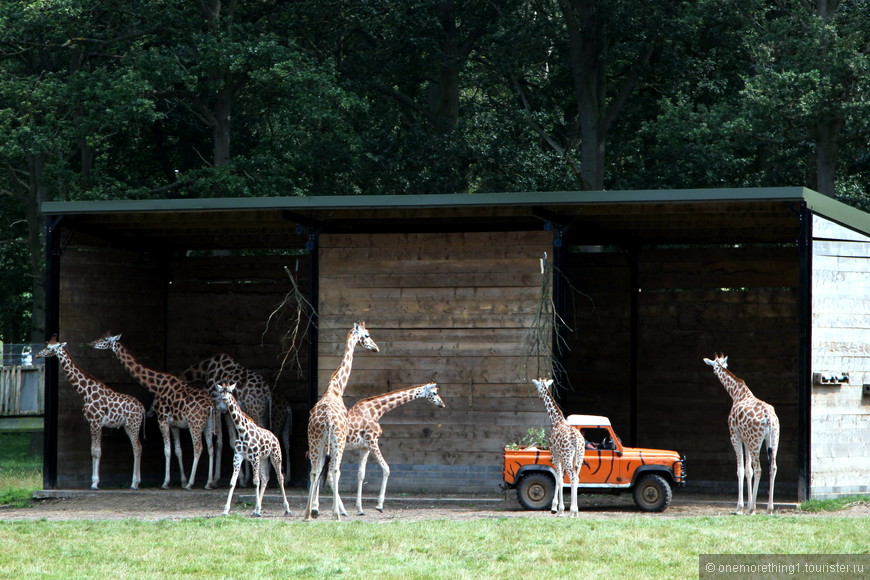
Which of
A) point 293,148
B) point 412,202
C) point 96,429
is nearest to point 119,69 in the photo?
point 293,148

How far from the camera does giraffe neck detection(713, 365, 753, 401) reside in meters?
13.1

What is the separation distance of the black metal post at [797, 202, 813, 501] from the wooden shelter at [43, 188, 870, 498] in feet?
0.08

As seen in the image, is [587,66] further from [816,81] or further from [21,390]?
[21,390]

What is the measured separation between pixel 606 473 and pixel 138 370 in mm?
6363

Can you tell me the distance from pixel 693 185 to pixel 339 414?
12.7 metres

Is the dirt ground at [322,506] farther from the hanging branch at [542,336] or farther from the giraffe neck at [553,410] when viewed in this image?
the hanging branch at [542,336]

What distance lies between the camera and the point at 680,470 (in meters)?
13.2

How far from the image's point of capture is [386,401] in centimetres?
1325

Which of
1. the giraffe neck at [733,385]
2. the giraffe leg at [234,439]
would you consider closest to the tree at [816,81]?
the giraffe neck at [733,385]

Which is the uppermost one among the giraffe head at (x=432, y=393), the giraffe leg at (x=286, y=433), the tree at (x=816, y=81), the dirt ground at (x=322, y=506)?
the tree at (x=816, y=81)

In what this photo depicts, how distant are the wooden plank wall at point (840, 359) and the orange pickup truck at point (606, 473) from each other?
62.8 inches

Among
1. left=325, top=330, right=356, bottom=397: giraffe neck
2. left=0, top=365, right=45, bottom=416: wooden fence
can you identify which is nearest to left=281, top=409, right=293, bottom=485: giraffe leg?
left=325, top=330, right=356, bottom=397: giraffe neck

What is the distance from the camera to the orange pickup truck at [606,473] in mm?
13039

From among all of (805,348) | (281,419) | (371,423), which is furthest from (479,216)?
(281,419)
